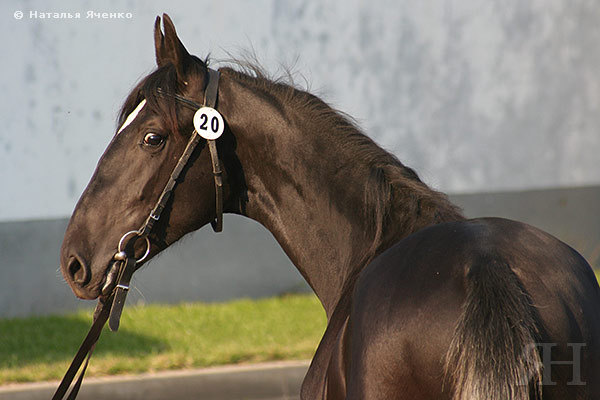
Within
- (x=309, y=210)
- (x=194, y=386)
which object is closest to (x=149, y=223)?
(x=309, y=210)

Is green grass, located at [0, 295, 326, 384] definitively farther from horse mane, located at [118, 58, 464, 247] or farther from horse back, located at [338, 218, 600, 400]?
horse back, located at [338, 218, 600, 400]

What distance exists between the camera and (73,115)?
22.7ft

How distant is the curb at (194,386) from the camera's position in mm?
4891

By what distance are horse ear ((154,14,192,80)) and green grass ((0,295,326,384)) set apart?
123 inches

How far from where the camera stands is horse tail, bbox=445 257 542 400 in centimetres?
165

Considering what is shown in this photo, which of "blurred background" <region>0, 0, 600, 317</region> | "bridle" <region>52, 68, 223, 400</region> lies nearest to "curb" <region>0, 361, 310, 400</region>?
"blurred background" <region>0, 0, 600, 317</region>

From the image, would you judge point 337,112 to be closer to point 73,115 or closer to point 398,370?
point 398,370

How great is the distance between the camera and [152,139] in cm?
255

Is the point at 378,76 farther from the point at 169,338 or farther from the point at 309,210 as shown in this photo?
the point at 309,210

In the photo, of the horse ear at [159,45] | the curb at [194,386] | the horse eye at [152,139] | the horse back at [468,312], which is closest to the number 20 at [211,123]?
the horse eye at [152,139]

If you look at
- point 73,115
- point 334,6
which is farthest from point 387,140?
point 73,115

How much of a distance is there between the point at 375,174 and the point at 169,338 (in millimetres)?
3866

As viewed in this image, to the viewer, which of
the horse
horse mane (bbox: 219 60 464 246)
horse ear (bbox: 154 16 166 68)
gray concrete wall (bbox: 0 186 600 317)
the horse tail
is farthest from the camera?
gray concrete wall (bbox: 0 186 600 317)

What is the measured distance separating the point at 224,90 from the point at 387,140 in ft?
17.6
